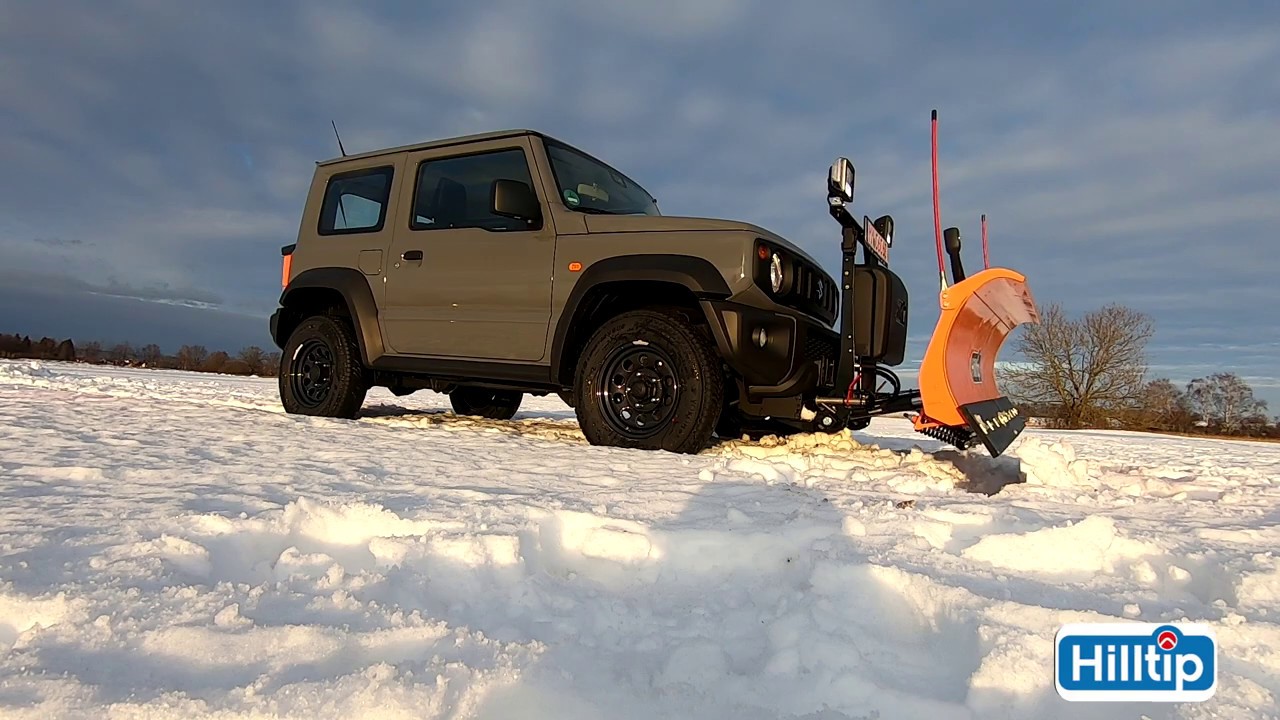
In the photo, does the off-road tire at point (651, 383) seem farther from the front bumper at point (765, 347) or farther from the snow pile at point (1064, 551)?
the snow pile at point (1064, 551)

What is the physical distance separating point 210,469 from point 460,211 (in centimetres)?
261

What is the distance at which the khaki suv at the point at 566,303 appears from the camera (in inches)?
155

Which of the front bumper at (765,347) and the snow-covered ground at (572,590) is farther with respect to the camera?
the front bumper at (765,347)

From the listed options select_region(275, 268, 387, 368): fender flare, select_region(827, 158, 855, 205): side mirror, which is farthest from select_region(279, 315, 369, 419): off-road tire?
select_region(827, 158, 855, 205): side mirror

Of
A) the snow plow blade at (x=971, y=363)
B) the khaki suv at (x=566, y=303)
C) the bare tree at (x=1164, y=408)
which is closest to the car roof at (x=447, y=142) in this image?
the khaki suv at (x=566, y=303)

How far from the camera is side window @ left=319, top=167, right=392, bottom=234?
17.5ft

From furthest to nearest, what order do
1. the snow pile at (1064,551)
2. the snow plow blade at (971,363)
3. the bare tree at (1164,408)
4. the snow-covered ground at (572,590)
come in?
the bare tree at (1164,408), the snow plow blade at (971,363), the snow pile at (1064,551), the snow-covered ground at (572,590)

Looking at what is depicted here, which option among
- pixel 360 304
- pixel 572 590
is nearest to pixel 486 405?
pixel 360 304

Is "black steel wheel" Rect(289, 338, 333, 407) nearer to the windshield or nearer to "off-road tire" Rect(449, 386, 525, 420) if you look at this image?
"off-road tire" Rect(449, 386, 525, 420)

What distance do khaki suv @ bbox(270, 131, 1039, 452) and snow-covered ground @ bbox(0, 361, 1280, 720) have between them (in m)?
0.92

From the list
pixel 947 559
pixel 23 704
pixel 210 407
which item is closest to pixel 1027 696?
pixel 947 559

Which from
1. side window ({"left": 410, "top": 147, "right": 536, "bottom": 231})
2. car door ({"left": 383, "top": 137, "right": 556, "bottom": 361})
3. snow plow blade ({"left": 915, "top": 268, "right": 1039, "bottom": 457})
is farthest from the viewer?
side window ({"left": 410, "top": 147, "right": 536, "bottom": 231})

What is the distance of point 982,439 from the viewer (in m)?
3.28

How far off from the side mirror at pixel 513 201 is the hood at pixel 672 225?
1.22 feet
